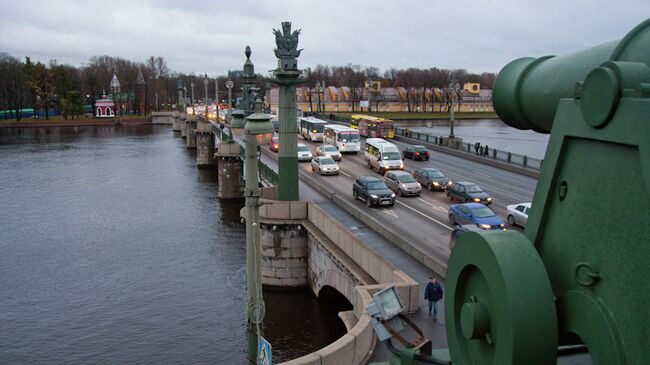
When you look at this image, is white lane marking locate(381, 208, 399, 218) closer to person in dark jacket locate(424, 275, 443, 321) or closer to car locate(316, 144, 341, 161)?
person in dark jacket locate(424, 275, 443, 321)

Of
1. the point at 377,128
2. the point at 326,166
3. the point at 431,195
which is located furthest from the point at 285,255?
the point at 377,128

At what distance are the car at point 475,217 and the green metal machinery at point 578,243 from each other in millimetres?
18804

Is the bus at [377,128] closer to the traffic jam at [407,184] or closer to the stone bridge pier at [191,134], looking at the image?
the traffic jam at [407,184]

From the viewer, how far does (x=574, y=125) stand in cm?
387

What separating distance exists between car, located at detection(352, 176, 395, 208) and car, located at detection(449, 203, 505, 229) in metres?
3.96

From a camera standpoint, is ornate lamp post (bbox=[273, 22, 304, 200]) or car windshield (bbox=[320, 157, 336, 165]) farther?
car windshield (bbox=[320, 157, 336, 165])

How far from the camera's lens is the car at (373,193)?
27.7 meters

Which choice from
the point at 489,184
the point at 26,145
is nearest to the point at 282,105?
the point at 489,184

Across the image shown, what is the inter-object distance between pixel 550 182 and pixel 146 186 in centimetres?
5095

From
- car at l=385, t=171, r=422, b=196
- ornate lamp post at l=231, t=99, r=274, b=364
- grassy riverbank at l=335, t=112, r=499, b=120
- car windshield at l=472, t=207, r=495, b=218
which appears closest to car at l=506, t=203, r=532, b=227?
car windshield at l=472, t=207, r=495, b=218

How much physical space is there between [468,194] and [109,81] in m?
146

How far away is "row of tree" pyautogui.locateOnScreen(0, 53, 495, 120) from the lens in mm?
125938

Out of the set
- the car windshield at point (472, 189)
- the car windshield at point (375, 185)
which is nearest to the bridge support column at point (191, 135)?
the car windshield at point (375, 185)

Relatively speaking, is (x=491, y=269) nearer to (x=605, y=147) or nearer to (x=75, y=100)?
(x=605, y=147)
